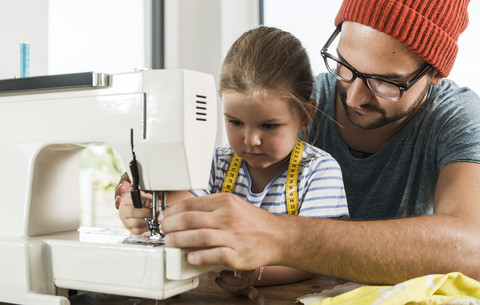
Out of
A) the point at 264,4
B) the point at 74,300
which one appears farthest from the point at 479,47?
the point at 74,300

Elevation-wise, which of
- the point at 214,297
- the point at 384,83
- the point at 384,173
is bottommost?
the point at 214,297

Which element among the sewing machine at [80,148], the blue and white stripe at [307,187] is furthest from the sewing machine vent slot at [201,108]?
the blue and white stripe at [307,187]

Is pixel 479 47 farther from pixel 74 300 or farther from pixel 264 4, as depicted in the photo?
pixel 74 300

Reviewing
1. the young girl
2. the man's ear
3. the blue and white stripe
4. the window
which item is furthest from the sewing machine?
the window

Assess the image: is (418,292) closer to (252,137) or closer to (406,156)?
(252,137)

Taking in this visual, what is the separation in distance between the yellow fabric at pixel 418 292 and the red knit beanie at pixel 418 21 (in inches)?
27.4

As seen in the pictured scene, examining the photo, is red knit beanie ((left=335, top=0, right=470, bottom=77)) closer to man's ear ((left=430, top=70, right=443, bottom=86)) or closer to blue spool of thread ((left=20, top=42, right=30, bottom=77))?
man's ear ((left=430, top=70, right=443, bottom=86))

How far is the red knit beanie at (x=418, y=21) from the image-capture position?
1438 mm

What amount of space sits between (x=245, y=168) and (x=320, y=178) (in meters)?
0.23

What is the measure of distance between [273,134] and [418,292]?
59cm

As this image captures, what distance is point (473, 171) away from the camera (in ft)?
4.35

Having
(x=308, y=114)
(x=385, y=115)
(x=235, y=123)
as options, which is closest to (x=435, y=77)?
(x=385, y=115)

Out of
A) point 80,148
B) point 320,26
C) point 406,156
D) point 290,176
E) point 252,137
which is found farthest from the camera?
point 320,26

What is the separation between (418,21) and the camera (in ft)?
4.72
